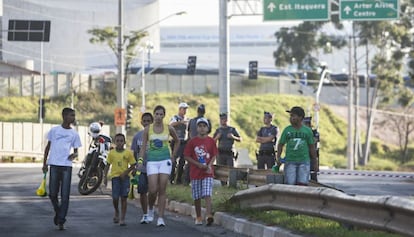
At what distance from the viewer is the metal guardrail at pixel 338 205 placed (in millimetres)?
10312

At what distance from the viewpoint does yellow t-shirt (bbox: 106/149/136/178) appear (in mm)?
15773

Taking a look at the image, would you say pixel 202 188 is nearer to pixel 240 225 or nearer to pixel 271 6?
pixel 240 225

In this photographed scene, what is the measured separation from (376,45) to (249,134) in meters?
11.4

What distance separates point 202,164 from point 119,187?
1499mm

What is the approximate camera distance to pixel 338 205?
38.8 feet

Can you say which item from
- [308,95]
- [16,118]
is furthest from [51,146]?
[308,95]

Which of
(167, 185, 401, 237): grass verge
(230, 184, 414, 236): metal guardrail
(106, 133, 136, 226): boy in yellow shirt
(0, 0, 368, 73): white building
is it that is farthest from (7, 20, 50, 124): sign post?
(230, 184, 414, 236): metal guardrail

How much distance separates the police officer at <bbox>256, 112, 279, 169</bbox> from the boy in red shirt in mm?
5507

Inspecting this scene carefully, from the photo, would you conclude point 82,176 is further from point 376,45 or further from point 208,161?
point 376,45

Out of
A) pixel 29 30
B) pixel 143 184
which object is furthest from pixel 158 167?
pixel 29 30

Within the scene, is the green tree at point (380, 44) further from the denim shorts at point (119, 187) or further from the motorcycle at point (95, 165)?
the denim shorts at point (119, 187)

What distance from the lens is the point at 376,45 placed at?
74.1 m

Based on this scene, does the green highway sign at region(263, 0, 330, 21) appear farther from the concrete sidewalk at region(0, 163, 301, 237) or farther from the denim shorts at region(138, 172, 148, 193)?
the denim shorts at region(138, 172, 148, 193)

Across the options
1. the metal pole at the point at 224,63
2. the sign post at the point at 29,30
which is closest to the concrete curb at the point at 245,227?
the metal pole at the point at 224,63
